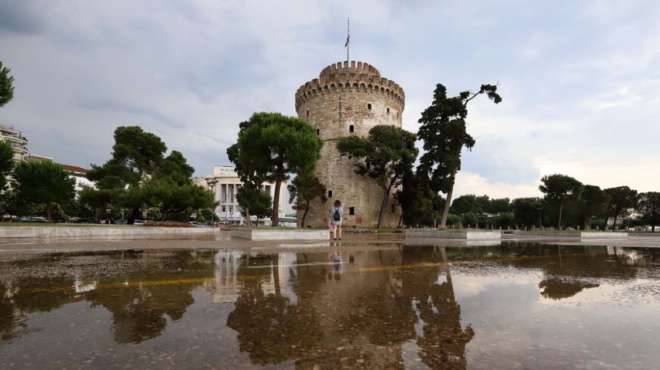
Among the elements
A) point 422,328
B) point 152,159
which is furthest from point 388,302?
point 152,159

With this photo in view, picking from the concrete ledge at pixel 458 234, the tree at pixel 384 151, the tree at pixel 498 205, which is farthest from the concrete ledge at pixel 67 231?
the tree at pixel 498 205

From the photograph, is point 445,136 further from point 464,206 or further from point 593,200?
point 464,206

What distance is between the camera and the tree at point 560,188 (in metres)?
39.9

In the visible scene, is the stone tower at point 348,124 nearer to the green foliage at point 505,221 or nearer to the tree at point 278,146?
the tree at point 278,146

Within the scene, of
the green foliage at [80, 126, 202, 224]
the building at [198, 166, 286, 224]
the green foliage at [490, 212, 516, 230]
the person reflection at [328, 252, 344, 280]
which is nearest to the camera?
the person reflection at [328, 252, 344, 280]

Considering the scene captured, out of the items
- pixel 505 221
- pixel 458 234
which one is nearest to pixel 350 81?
pixel 458 234

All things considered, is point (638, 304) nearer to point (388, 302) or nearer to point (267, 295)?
point (388, 302)

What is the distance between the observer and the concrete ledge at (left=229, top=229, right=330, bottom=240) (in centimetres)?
1725

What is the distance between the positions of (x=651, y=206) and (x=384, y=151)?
154 ft

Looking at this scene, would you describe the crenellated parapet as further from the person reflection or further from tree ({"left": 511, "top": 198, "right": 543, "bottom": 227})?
the person reflection

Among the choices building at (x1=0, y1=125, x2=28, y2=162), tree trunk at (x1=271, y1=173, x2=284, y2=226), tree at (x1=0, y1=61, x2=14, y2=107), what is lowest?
tree trunk at (x1=271, y1=173, x2=284, y2=226)

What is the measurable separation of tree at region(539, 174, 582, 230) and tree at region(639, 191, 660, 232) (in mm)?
23607

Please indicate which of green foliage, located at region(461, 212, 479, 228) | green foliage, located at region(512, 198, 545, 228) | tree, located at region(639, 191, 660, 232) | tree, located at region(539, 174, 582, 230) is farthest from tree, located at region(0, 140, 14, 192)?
green foliage, located at region(461, 212, 479, 228)

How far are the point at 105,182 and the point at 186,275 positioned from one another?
37.7m
